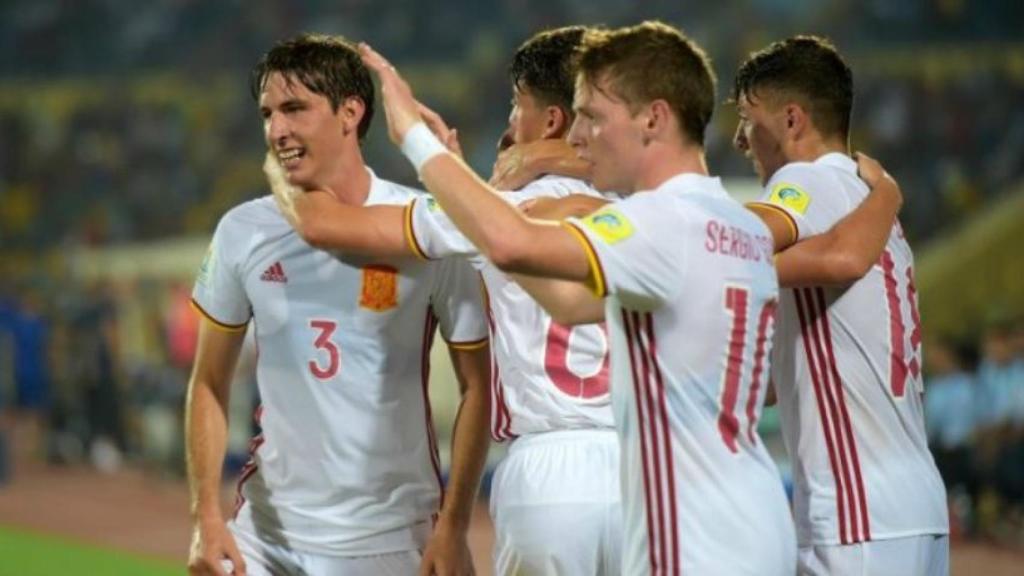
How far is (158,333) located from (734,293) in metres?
13.7

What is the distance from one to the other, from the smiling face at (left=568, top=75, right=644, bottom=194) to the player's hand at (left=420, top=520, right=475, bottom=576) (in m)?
1.15

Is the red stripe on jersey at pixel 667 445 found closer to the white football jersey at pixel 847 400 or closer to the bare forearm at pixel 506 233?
the bare forearm at pixel 506 233

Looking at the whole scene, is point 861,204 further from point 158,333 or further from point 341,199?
point 158,333

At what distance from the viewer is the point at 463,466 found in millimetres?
4543

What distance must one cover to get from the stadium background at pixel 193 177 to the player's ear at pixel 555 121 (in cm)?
687

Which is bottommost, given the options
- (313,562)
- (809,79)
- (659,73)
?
(313,562)

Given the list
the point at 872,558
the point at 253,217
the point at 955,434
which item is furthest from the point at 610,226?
the point at 955,434

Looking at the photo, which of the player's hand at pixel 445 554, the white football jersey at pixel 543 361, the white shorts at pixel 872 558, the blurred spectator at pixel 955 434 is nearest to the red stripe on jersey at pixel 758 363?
the white shorts at pixel 872 558

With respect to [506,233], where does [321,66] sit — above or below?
above

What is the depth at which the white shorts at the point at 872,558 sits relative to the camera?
14.1ft

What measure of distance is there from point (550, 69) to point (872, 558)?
5.01ft

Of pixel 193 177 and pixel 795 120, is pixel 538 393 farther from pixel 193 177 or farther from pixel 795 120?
pixel 193 177

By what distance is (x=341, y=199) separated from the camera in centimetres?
460

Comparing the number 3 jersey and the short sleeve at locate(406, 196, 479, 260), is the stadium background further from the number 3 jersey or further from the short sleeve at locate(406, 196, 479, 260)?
the short sleeve at locate(406, 196, 479, 260)
